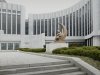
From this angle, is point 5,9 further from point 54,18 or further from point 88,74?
point 88,74

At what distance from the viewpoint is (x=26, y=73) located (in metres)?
7.60

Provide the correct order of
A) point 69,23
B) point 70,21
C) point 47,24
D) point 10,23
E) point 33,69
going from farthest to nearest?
point 47,24
point 69,23
point 70,21
point 10,23
point 33,69

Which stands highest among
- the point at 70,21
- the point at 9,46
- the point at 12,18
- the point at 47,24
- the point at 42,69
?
the point at 12,18

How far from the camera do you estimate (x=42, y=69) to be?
321 inches

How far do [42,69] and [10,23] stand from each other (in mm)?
62570

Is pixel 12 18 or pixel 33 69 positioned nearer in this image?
pixel 33 69

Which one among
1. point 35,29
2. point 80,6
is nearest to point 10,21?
point 35,29

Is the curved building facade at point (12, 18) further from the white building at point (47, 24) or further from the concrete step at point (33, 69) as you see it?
the concrete step at point (33, 69)

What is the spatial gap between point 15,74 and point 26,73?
47cm

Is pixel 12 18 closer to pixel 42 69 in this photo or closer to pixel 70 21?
pixel 70 21

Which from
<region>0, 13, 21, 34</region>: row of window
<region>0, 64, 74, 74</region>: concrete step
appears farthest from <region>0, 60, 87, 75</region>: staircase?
<region>0, 13, 21, 34</region>: row of window

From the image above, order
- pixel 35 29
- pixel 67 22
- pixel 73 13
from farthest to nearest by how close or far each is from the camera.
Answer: pixel 35 29
pixel 67 22
pixel 73 13

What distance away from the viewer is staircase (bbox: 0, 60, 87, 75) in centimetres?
759

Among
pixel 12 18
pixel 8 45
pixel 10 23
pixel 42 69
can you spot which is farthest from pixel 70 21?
pixel 42 69
